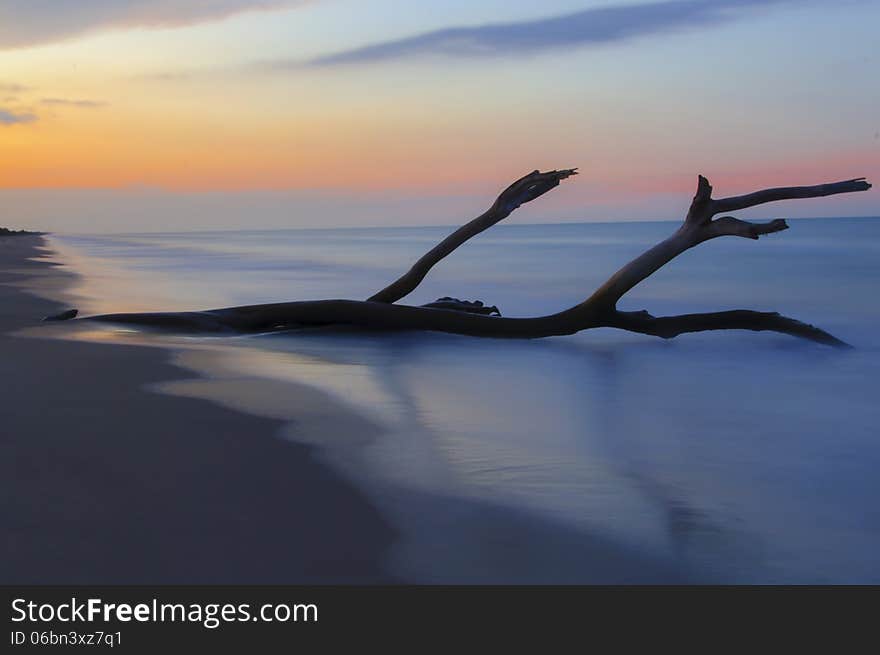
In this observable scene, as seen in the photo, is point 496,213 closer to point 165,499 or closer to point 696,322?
point 696,322

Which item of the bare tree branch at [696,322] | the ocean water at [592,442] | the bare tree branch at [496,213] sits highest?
the bare tree branch at [496,213]

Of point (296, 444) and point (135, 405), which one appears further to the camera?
point (135, 405)

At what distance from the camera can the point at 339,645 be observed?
2447 millimetres

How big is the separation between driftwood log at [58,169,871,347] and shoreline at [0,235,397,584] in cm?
327

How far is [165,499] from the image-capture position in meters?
3.46

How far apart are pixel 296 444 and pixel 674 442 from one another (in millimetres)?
1861

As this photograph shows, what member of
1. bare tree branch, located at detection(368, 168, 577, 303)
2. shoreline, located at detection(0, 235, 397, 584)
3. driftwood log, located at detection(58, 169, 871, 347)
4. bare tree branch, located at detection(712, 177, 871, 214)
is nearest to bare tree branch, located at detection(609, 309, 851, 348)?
driftwood log, located at detection(58, 169, 871, 347)

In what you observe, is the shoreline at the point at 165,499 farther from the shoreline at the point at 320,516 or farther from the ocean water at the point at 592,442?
the ocean water at the point at 592,442

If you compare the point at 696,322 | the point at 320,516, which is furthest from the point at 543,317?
the point at 320,516

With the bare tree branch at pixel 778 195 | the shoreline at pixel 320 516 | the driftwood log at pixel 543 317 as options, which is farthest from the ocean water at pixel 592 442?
the bare tree branch at pixel 778 195

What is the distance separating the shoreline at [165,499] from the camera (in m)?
2.86

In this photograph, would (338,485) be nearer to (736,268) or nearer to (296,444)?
(296,444)

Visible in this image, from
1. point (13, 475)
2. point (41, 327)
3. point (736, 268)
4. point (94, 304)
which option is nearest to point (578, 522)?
point (13, 475)

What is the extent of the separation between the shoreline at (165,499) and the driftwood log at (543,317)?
3271mm
